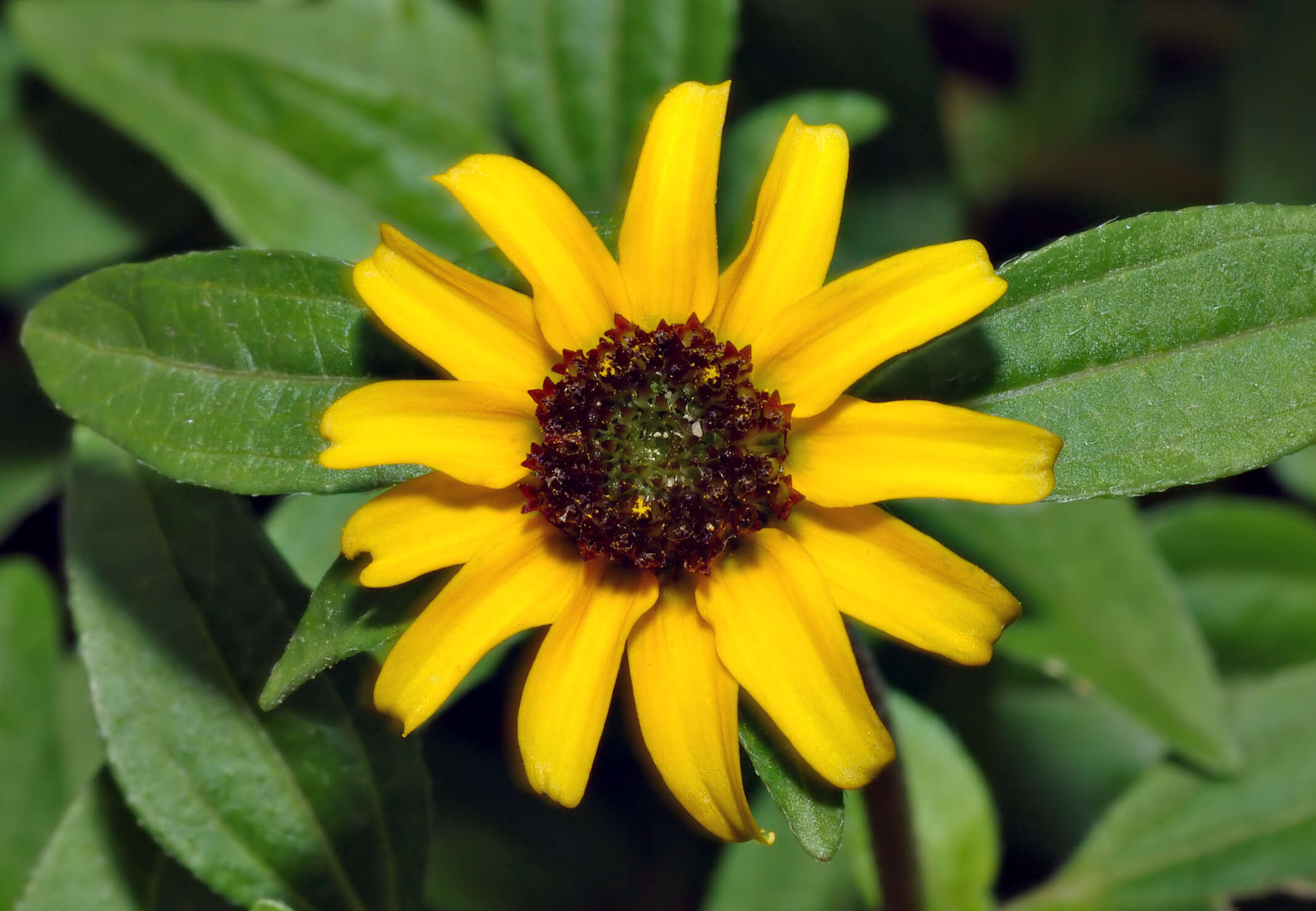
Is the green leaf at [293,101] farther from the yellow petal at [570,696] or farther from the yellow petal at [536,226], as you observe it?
the yellow petal at [570,696]

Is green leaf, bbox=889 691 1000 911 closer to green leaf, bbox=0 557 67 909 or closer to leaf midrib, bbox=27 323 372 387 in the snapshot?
leaf midrib, bbox=27 323 372 387

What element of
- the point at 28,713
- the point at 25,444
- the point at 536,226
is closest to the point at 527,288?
the point at 536,226

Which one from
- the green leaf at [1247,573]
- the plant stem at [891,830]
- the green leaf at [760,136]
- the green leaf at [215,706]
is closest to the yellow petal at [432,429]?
the green leaf at [215,706]

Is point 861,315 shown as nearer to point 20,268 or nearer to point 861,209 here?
point 861,209

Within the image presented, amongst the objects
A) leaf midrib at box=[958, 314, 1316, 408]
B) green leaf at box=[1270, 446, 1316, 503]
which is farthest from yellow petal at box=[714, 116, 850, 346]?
green leaf at box=[1270, 446, 1316, 503]

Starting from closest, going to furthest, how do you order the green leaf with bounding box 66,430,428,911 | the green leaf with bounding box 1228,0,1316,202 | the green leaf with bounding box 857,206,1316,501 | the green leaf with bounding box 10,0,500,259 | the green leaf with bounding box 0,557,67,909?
Result: 1. the green leaf with bounding box 857,206,1316,501
2. the green leaf with bounding box 66,430,428,911
3. the green leaf with bounding box 0,557,67,909
4. the green leaf with bounding box 10,0,500,259
5. the green leaf with bounding box 1228,0,1316,202

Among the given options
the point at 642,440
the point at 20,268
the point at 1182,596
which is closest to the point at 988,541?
the point at 1182,596

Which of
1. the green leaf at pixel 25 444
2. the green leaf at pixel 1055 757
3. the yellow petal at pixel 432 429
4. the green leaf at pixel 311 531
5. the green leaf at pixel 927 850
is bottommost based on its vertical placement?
the green leaf at pixel 1055 757
